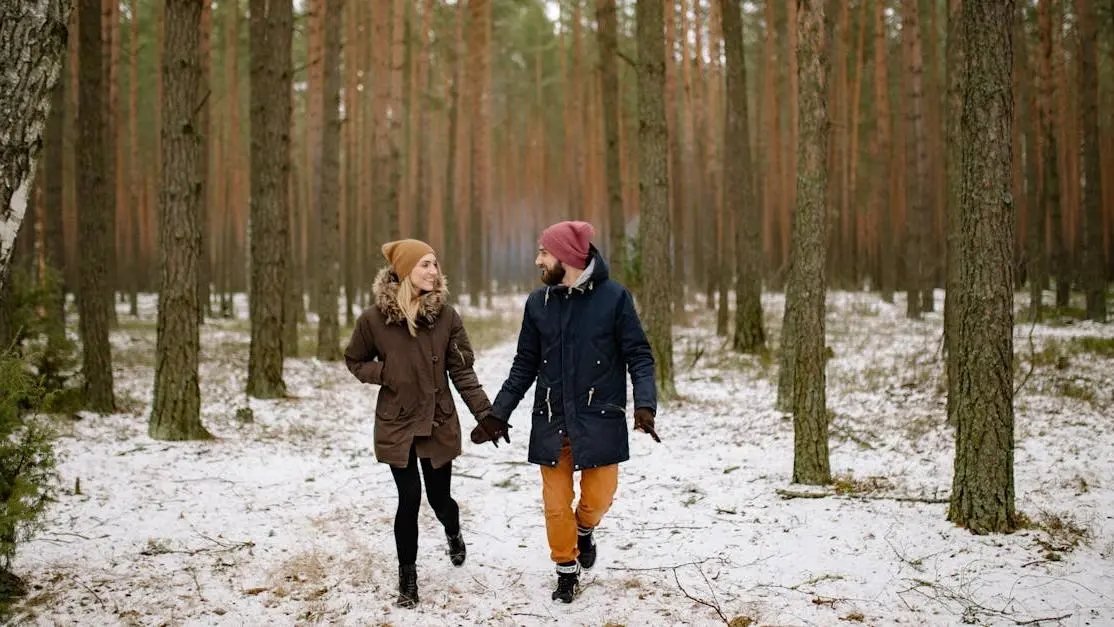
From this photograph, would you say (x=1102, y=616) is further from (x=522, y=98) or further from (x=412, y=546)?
(x=522, y=98)

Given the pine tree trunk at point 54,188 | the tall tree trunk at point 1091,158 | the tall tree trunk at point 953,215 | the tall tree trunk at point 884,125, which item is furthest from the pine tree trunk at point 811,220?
the tall tree trunk at point 884,125

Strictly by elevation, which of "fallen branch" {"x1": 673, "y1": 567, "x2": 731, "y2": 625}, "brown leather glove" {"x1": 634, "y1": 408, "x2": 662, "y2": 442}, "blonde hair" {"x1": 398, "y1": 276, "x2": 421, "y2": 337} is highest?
"blonde hair" {"x1": 398, "y1": 276, "x2": 421, "y2": 337}

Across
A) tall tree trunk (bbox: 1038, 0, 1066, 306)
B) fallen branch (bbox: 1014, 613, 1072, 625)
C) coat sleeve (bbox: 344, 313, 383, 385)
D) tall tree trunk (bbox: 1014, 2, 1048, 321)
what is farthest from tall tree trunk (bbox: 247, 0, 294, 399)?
tall tree trunk (bbox: 1038, 0, 1066, 306)

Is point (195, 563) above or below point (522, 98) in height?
below

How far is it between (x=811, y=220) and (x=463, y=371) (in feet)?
10.0

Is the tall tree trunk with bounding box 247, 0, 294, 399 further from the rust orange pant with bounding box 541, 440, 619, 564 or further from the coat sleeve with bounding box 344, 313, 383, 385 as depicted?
the rust orange pant with bounding box 541, 440, 619, 564

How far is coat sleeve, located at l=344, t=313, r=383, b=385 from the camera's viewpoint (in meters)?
4.06

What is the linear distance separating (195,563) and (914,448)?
18.8ft

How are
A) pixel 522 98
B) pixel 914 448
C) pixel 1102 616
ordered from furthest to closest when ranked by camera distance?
pixel 522 98, pixel 914 448, pixel 1102 616

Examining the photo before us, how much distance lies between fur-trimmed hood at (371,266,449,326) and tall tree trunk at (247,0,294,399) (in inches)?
254

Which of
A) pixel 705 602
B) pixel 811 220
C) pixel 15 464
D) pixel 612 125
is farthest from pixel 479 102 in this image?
pixel 705 602


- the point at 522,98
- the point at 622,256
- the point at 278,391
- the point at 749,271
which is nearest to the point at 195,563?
the point at 278,391

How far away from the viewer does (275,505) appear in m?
5.88

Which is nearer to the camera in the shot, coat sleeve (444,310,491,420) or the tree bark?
coat sleeve (444,310,491,420)
